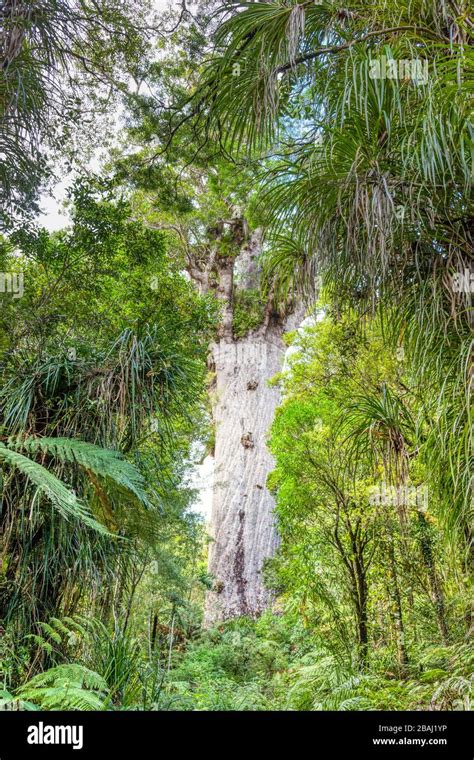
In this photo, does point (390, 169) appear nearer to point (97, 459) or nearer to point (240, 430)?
point (97, 459)

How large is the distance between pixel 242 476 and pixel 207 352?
1890mm

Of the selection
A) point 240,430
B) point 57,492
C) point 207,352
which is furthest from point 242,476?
point 57,492

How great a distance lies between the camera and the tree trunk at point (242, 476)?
15.4ft

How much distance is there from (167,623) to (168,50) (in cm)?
422

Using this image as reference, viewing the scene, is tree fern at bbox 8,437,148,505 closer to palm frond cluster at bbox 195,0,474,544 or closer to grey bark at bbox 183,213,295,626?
palm frond cluster at bbox 195,0,474,544

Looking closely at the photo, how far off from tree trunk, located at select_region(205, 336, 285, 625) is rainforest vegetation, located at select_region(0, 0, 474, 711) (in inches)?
1.3

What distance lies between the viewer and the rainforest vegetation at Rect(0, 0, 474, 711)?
2111 millimetres

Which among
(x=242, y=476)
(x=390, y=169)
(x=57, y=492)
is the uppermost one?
(x=390, y=169)

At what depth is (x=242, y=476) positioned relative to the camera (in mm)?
5047
